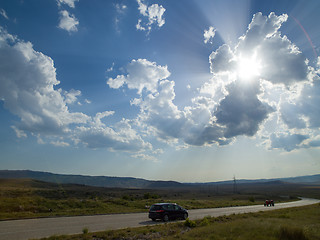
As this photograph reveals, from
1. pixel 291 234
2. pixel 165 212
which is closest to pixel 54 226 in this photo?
pixel 165 212

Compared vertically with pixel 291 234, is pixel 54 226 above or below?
below

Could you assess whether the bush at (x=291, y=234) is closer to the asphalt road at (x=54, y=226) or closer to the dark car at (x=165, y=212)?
the asphalt road at (x=54, y=226)

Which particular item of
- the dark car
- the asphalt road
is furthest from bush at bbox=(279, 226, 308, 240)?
the dark car

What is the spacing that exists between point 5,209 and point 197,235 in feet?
72.8

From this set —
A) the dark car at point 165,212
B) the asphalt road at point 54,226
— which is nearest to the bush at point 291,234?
the asphalt road at point 54,226

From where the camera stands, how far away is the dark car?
68.4 ft

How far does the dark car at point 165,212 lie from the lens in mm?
20859

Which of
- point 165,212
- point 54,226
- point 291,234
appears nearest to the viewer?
point 291,234

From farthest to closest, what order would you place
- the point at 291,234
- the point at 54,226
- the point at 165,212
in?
1. the point at 165,212
2. the point at 54,226
3. the point at 291,234

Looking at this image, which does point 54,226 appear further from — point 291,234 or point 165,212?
point 291,234

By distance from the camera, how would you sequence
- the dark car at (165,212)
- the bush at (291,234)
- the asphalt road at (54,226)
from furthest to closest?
the dark car at (165,212), the asphalt road at (54,226), the bush at (291,234)

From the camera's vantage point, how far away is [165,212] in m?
21.2

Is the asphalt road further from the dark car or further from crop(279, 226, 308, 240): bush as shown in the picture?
crop(279, 226, 308, 240): bush

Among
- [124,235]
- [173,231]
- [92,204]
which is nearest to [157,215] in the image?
[173,231]
